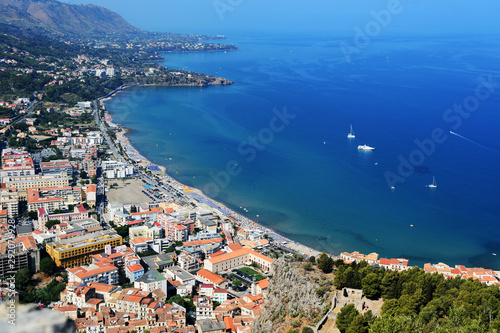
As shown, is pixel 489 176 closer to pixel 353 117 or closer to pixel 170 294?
pixel 353 117

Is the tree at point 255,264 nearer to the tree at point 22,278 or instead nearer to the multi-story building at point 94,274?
the multi-story building at point 94,274

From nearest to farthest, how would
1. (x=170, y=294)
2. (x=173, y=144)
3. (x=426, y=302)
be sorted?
(x=426, y=302)
(x=170, y=294)
(x=173, y=144)

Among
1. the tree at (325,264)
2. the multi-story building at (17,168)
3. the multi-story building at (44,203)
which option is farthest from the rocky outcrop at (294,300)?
the multi-story building at (17,168)

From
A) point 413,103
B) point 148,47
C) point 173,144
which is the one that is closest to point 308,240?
point 173,144

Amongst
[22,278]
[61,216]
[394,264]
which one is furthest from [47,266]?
[394,264]

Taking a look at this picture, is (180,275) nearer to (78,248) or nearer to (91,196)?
(78,248)

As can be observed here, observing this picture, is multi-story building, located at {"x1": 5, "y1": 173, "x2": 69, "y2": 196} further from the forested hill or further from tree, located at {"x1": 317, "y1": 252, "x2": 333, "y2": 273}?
the forested hill
